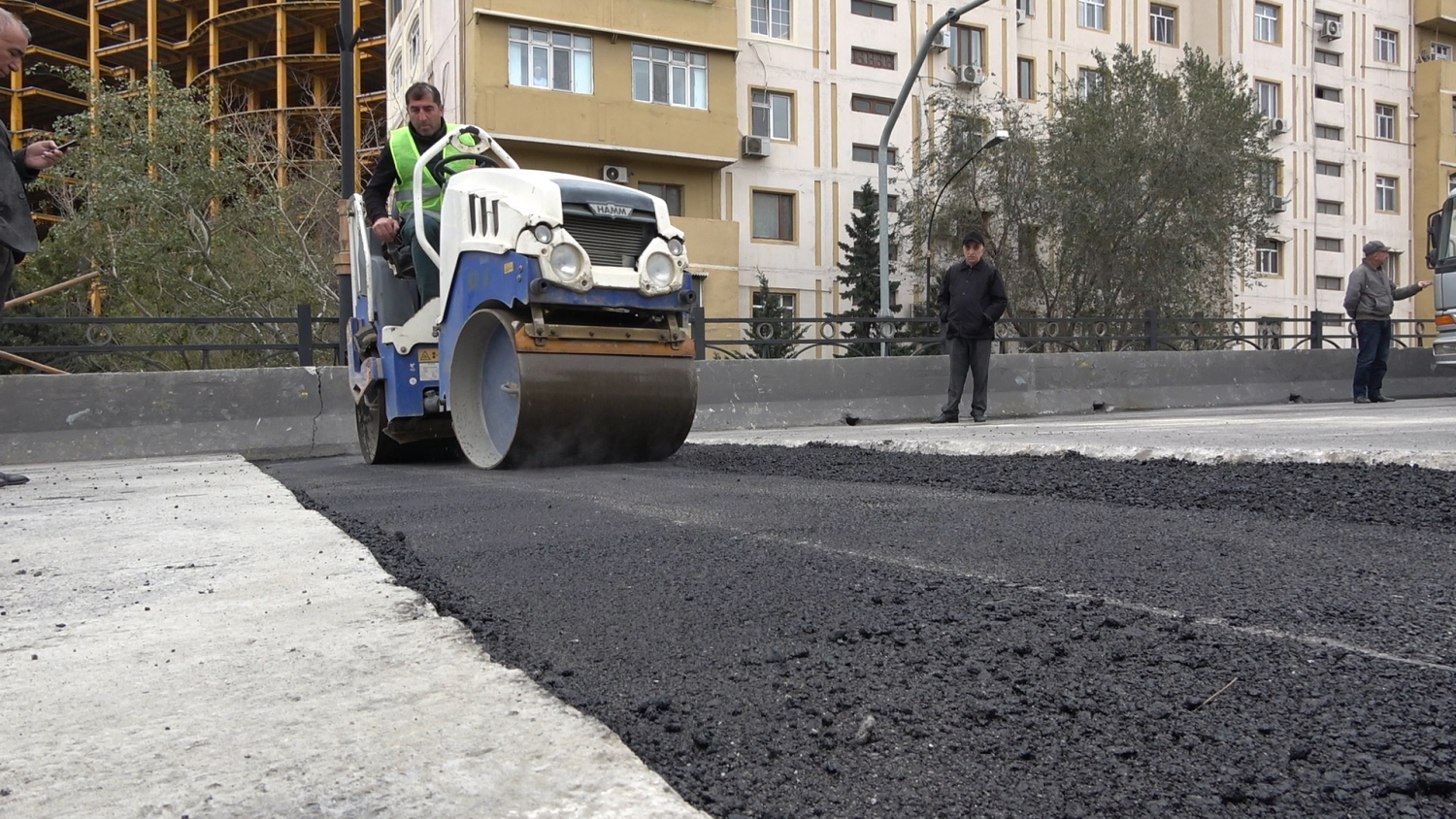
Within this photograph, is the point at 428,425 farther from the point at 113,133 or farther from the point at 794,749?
the point at 113,133

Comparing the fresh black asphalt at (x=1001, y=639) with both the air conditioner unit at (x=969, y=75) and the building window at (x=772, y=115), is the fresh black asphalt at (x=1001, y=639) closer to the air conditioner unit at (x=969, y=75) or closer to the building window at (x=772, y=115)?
the building window at (x=772, y=115)

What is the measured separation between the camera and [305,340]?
11.3 m

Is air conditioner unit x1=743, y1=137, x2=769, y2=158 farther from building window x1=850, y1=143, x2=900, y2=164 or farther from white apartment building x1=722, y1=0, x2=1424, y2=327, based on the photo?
building window x1=850, y1=143, x2=900, y2=164

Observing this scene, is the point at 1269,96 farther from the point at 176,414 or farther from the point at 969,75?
the point at 176,414

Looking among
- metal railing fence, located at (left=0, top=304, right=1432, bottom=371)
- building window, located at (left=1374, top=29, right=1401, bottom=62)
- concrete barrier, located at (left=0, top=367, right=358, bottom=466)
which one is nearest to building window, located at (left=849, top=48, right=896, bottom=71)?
metal railing fence, located at (left=0, top=304, right=1432, bottom=371)

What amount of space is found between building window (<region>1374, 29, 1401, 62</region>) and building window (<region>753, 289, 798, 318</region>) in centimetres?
2657

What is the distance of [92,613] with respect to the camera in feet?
9.04

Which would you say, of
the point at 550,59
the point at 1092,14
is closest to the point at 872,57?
the point at 1092,14

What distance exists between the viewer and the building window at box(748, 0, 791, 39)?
104 feet

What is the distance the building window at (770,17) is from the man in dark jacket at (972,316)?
70.8ft

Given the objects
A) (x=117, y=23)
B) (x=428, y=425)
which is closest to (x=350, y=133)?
(x=428, y=425)

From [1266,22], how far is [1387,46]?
678 cm

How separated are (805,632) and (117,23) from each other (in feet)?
229

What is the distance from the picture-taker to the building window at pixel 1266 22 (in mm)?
40375
